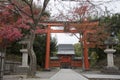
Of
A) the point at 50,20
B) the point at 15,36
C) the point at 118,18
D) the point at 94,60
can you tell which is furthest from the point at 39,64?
the point at 15,36

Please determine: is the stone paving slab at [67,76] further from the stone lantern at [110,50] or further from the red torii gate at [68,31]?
the red torii gate at [68,31]

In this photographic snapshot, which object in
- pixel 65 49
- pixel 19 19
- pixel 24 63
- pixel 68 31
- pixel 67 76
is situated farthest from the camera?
pixel 65 49

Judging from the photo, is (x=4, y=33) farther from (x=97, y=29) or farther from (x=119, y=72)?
(x=97, y=29)

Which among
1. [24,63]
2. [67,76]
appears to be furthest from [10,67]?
[67,76]

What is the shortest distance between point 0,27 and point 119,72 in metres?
13.9

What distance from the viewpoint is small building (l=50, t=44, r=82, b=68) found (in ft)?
184

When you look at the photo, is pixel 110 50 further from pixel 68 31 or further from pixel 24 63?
pixel 24 63

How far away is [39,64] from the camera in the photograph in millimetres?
38500

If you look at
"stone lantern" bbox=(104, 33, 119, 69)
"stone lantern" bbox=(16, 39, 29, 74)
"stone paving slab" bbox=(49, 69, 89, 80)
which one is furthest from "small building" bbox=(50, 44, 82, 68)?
"stone paving slab" bbox=(49, 69, 89, 80)

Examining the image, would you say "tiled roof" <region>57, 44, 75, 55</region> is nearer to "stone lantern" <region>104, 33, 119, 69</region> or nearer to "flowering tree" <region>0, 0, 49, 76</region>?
"stone lantern" <region>104, 33, 119, 69</region>

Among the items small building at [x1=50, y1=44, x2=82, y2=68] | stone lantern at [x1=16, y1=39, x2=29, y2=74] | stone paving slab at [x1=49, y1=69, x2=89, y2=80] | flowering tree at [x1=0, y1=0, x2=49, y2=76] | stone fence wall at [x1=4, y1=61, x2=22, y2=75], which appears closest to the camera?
flowering tree at [x1=0, y1=0, x2=49, y2=76]

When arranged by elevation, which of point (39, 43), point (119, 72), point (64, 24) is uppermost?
point (64, 24)

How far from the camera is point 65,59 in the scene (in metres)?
60.0

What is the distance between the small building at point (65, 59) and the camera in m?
56.2
